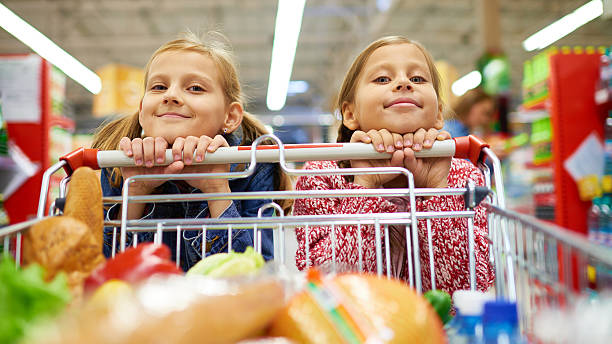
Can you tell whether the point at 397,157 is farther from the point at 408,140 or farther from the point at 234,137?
the point at 234,137

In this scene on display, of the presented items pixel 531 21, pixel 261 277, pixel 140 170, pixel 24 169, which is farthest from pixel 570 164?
pixel 531 21

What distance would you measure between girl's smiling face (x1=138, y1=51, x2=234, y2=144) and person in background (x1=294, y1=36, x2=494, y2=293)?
33 cm

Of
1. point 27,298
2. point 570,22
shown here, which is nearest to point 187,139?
point 27,298

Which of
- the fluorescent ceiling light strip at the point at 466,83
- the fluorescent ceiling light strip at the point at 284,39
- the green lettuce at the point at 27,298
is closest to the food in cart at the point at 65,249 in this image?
the green lettuce at the point at 27,298

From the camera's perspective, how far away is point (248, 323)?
53 centimetres

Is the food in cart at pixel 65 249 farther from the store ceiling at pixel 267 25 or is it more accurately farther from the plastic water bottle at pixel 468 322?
the store ceiling at pixel 267 25

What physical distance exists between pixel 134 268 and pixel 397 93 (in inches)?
33.3

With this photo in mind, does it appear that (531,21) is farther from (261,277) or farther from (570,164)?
(261,277)

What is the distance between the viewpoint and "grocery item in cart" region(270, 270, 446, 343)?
556 millimetres

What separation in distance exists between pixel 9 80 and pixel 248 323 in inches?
168

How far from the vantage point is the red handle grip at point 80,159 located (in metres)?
1.12

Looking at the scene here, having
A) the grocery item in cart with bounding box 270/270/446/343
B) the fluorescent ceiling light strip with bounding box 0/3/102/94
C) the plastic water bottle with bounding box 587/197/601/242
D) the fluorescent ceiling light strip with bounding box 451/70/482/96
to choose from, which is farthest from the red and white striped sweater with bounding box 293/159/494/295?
the fluorescent ceiling light strip with bounding box 451/70/482/96

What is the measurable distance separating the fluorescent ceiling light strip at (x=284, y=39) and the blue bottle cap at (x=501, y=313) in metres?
5.08

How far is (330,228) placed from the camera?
123cm
